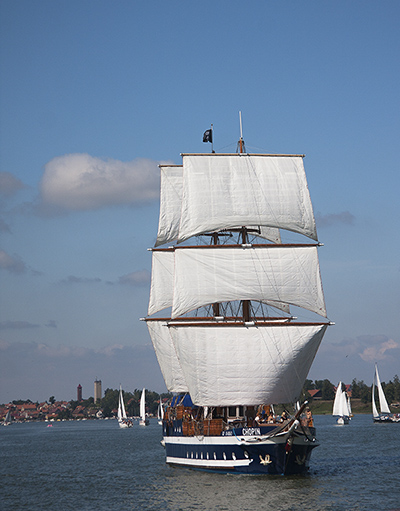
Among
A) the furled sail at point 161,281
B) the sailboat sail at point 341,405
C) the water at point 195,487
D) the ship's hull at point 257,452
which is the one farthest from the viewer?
the sailboat sail at point 341,405

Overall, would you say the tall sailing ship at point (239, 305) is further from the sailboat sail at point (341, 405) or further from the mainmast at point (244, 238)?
the sailboat sail at point (341, 405)

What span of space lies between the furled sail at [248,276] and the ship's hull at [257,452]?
11.1 m

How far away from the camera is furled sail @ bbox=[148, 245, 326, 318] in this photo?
5319 cm

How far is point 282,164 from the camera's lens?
56219 mm

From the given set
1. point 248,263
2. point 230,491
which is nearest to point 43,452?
point 248,263

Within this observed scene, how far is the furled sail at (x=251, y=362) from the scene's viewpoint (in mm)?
49312

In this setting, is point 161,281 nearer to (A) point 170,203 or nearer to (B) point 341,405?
(A) point 170,203

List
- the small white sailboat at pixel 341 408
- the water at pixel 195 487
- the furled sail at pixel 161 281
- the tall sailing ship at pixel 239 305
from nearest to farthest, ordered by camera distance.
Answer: the water at pixel 195 487
the tall sailing ship at pixel 239 305
the furled sail at pixel 161 281
the small white sailboat at pixel 341 408

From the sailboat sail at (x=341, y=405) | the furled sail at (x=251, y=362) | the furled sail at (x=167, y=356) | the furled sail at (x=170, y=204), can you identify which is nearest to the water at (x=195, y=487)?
the furled sail at (x=251, y=362)

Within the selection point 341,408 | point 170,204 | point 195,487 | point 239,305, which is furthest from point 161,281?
point 341,408

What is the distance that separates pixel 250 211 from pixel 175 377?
1655 centimetres

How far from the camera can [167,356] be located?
63.9 m

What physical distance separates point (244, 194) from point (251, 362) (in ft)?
42.7

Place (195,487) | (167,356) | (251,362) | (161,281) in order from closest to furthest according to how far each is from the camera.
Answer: (195,487) < (251,362) < (167,356) < (161,281)
